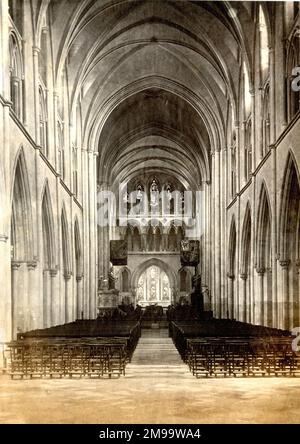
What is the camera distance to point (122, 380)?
1452 centimetres

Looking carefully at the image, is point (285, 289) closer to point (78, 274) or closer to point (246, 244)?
point (246, 244)

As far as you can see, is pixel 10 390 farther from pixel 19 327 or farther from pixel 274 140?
pixel 274 140

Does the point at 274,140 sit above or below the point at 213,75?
below

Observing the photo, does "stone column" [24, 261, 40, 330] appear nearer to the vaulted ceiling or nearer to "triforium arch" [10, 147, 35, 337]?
"triforium arch" [10, 147, 35, 337]

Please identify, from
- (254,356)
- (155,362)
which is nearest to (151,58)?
(155,362)

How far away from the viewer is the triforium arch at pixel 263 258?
25.1 metres

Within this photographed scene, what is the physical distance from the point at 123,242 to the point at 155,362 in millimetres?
27630

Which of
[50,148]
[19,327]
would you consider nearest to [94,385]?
[19,327]

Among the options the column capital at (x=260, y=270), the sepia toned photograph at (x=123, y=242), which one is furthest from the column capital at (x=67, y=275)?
the column capital at (x=260, y=270)

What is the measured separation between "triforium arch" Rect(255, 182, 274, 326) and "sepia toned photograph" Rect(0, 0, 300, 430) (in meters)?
0.08

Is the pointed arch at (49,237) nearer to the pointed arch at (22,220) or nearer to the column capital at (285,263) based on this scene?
the pointed arch at (22,220)

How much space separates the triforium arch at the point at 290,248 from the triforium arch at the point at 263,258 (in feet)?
8.65

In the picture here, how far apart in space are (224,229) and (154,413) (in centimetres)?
2886

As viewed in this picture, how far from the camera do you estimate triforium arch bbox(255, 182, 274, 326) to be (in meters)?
25.1
